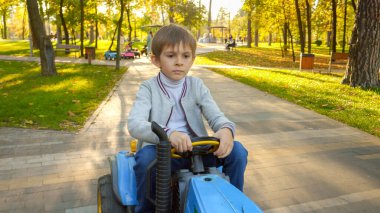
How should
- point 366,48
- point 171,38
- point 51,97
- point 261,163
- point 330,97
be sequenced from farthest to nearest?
1. point 366,48
2. point 330,97
3. point 51,97
4. point 261,163
5. point 171,38

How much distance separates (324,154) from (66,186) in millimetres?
3530

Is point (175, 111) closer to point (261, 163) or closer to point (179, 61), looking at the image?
point (179, 61)

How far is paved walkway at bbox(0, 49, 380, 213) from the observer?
11.6ft

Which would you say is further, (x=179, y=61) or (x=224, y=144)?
(x=179, y=61)

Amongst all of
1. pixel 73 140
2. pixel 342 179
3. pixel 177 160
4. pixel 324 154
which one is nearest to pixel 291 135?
pixel 324 154

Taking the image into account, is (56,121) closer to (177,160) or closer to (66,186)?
(66,186)

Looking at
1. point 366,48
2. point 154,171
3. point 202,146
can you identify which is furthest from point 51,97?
point 366,48

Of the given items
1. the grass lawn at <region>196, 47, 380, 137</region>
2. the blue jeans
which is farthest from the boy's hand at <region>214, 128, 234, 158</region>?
the grass lawn at <region>196, 47, 380, 137</region>

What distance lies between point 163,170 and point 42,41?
11147 millimetres

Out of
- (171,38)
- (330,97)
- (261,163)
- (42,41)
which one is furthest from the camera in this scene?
(42,41)

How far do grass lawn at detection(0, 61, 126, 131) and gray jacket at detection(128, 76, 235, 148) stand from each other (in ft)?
12.8

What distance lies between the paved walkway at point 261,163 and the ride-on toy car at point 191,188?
1179 millimetres

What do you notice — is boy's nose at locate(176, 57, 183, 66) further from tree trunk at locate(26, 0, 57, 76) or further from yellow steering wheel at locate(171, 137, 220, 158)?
tree trunk at locate(26, 0, 57, 76)

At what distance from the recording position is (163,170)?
70.1 inches
